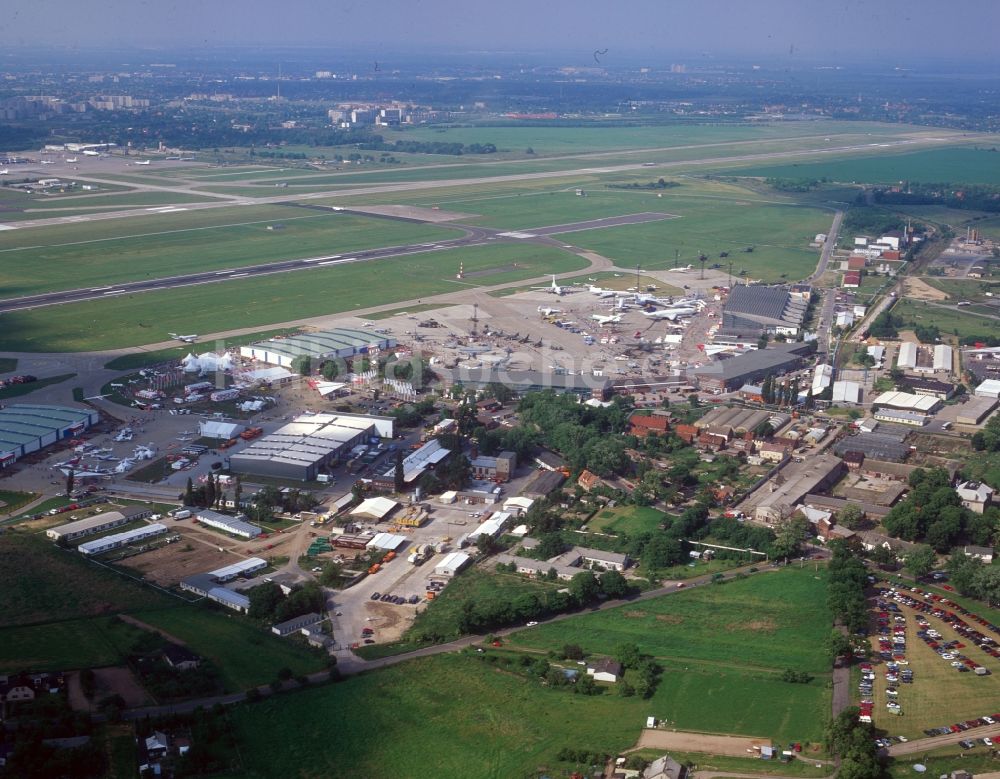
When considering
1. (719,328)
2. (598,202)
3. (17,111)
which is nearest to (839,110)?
(598,202)

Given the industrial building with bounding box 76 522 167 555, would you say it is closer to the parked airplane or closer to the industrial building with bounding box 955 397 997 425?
the industrial building with bounding box 955 397 997 425

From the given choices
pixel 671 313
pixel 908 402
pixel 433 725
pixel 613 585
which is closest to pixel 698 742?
pixel 433 725

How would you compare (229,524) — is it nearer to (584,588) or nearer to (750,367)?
(584,588)

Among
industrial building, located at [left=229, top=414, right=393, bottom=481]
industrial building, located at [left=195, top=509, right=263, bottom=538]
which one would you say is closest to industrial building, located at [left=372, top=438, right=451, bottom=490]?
industrial building, located at [left=229, top=414, right=393, bottom=481]

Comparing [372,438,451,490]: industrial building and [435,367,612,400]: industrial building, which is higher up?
[435,367,612,400]: industrial building

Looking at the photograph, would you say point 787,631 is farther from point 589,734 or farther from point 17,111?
point 17,111

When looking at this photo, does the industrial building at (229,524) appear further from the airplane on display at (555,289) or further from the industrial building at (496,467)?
the airplane on display at (555,289)
